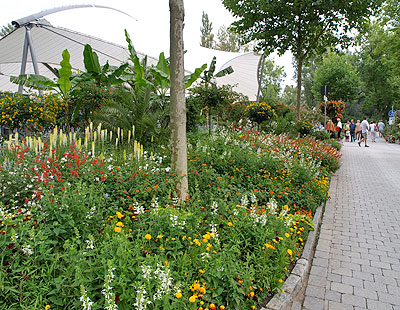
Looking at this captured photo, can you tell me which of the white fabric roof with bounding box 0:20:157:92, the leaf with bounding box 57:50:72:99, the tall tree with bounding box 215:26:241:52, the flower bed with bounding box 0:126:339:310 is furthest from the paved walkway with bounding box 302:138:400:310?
the tall tree with bounding box 215:26:241:52

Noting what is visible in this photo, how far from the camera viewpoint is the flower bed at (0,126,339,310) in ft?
7.14

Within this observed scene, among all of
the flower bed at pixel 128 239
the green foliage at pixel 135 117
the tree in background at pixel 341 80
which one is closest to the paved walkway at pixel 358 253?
the flower bed at pixel 128 239

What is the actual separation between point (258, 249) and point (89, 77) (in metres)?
7.54

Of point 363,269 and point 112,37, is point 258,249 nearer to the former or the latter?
point 363,269

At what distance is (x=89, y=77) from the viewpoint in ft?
29.4

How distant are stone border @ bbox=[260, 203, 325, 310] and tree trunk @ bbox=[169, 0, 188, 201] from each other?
64.3 inches

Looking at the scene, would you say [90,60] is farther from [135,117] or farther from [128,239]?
[128,239]

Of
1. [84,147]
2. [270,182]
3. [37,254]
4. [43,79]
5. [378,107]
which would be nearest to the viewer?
[37,254]

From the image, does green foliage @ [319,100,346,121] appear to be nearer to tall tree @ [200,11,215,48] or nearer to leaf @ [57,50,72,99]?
leaf @ [57,50,72,99]

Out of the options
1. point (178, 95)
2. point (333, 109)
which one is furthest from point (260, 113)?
point (333, 109)

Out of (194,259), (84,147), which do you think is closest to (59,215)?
(194,259)

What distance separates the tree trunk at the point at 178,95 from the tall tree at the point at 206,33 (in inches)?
2199

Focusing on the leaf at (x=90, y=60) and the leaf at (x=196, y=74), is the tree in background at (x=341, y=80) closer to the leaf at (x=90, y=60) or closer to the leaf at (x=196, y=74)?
the leaf at (x=196, y=74)

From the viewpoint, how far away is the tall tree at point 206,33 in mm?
57031
